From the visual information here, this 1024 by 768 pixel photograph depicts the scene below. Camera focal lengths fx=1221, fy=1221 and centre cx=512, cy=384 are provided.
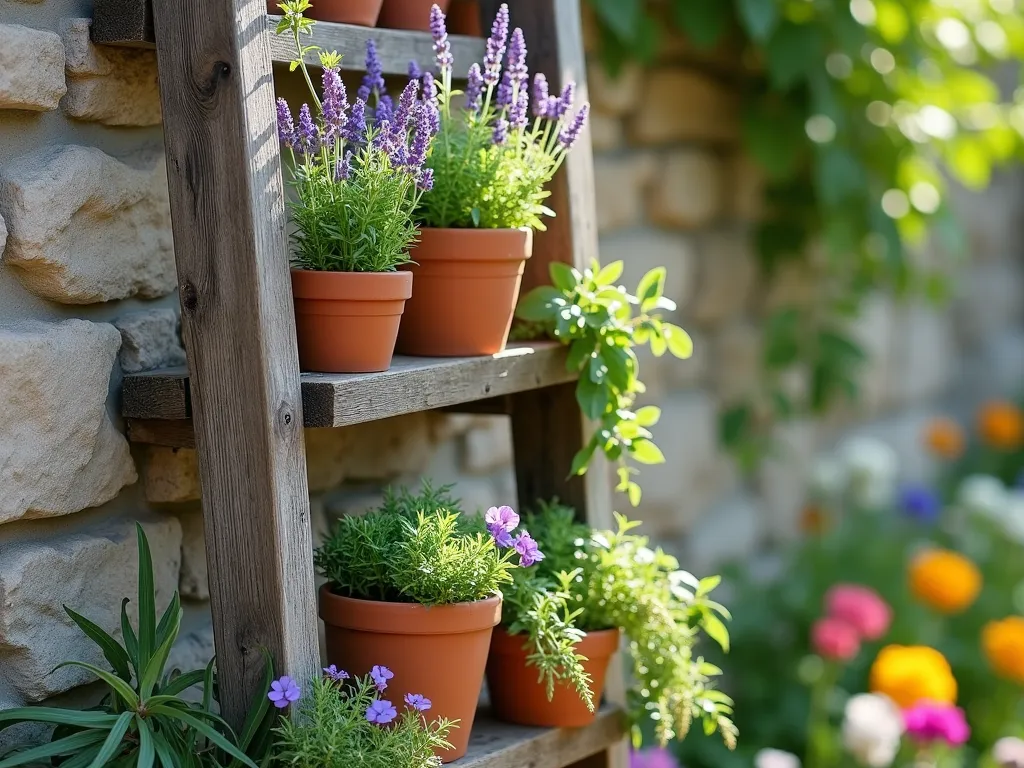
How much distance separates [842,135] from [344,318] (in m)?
1.73

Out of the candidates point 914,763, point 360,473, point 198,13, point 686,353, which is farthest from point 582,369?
point 914,763

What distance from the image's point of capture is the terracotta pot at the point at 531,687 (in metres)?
1.56

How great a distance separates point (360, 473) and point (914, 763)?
4.36 ft

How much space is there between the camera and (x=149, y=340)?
145 cm

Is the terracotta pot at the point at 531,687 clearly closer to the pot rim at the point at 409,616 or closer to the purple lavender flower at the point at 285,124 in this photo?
the pot rim at the point at 409,616

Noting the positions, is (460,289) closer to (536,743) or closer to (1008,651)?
(536,743)

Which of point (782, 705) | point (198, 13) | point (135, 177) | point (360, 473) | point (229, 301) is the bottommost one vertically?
point (782, 705)

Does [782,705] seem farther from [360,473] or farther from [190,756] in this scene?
[190,756]

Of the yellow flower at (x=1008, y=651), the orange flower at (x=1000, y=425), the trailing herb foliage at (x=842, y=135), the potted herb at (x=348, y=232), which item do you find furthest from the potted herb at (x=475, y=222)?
the orange flower at (x=1000, y=425)

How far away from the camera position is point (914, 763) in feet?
7.89

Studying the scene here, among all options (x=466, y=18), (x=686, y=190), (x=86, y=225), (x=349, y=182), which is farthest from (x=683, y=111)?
(x=86, y=225)

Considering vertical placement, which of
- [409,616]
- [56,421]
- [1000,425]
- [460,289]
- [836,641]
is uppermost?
[460,289]

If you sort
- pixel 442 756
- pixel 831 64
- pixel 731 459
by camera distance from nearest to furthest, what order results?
1. pixel 442 756
2. pixel 831 64
3. pixel 731 459

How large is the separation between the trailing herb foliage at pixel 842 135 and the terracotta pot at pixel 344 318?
1.21 metres
